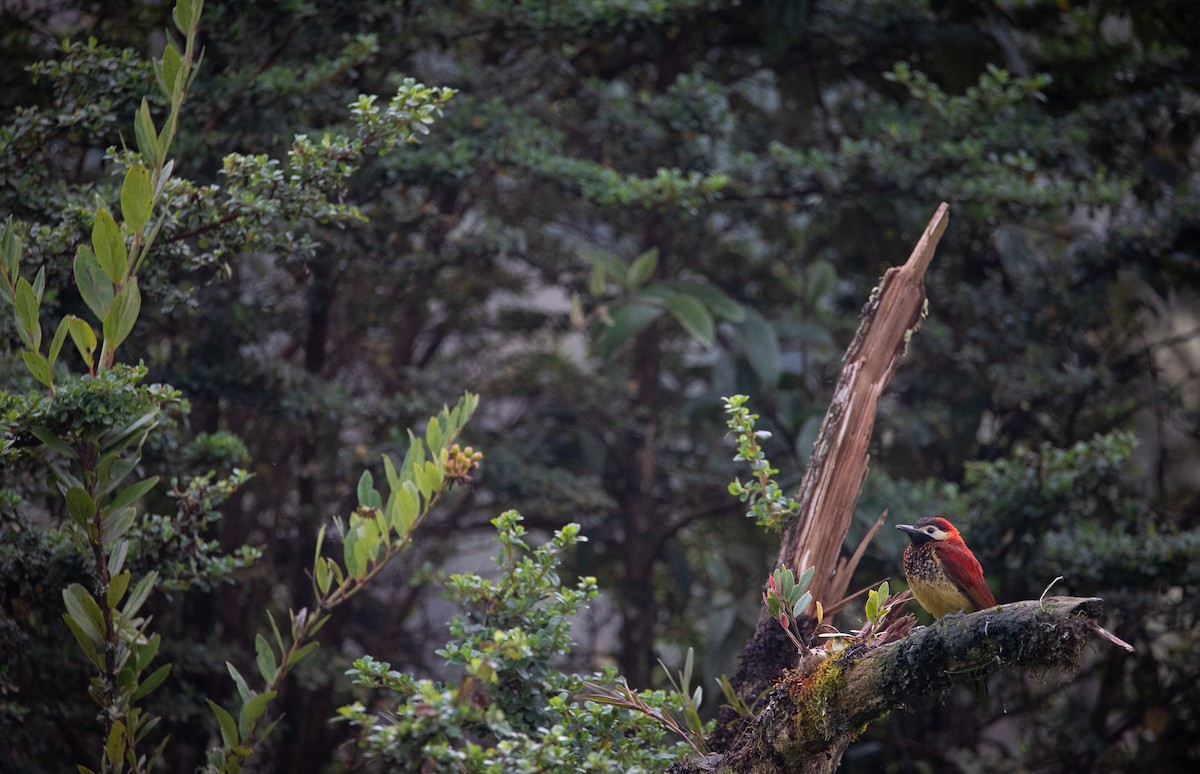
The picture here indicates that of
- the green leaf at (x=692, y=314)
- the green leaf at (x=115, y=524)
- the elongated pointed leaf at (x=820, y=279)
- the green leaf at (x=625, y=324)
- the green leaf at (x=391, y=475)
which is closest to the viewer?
the green leaf at (x=115, y=524)

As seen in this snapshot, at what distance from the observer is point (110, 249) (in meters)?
2.04

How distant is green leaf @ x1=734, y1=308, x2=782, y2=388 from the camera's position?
13.2 feet

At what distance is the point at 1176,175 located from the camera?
452 centimetres

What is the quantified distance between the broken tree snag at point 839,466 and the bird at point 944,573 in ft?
0.55

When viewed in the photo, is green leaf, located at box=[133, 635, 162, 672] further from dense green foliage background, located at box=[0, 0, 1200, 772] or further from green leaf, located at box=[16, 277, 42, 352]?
dense green foliage background, located at box=[0, 0, 1200, 772]

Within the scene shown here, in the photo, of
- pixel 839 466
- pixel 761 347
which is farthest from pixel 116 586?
pixel 761 347

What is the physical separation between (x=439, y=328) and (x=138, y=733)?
2.96 m

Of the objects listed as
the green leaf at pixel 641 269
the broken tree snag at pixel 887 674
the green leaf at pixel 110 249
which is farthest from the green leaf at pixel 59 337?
the green leaf at pixel 641 269

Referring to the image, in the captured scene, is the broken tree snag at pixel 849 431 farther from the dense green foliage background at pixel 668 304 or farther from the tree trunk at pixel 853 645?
the dense green foliage background at pixel 668 304

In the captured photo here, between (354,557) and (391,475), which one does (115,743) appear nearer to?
(354,557)

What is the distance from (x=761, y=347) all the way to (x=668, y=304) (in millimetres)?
451

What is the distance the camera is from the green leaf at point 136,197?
6.74 ft

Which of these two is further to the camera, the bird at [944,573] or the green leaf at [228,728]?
the bird at [944,573]

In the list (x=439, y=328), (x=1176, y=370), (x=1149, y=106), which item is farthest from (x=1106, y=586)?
(x=1176, y=370)
